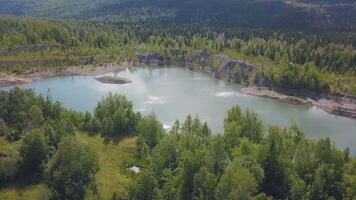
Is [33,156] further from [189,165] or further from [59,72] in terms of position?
[59,72]

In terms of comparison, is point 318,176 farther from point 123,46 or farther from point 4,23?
point 4,23

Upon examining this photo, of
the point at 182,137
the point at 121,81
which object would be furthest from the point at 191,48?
the point at 182,137

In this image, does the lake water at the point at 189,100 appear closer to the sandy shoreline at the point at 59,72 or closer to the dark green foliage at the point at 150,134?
the sandy shoreline at the point at 59,72

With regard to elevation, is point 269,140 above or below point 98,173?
above

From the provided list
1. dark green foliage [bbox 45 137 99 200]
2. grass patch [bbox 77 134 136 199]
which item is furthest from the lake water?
dark green foliage [bbox 45 137 99 200]

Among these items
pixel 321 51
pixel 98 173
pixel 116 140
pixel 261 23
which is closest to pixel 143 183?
pixel 98 173
